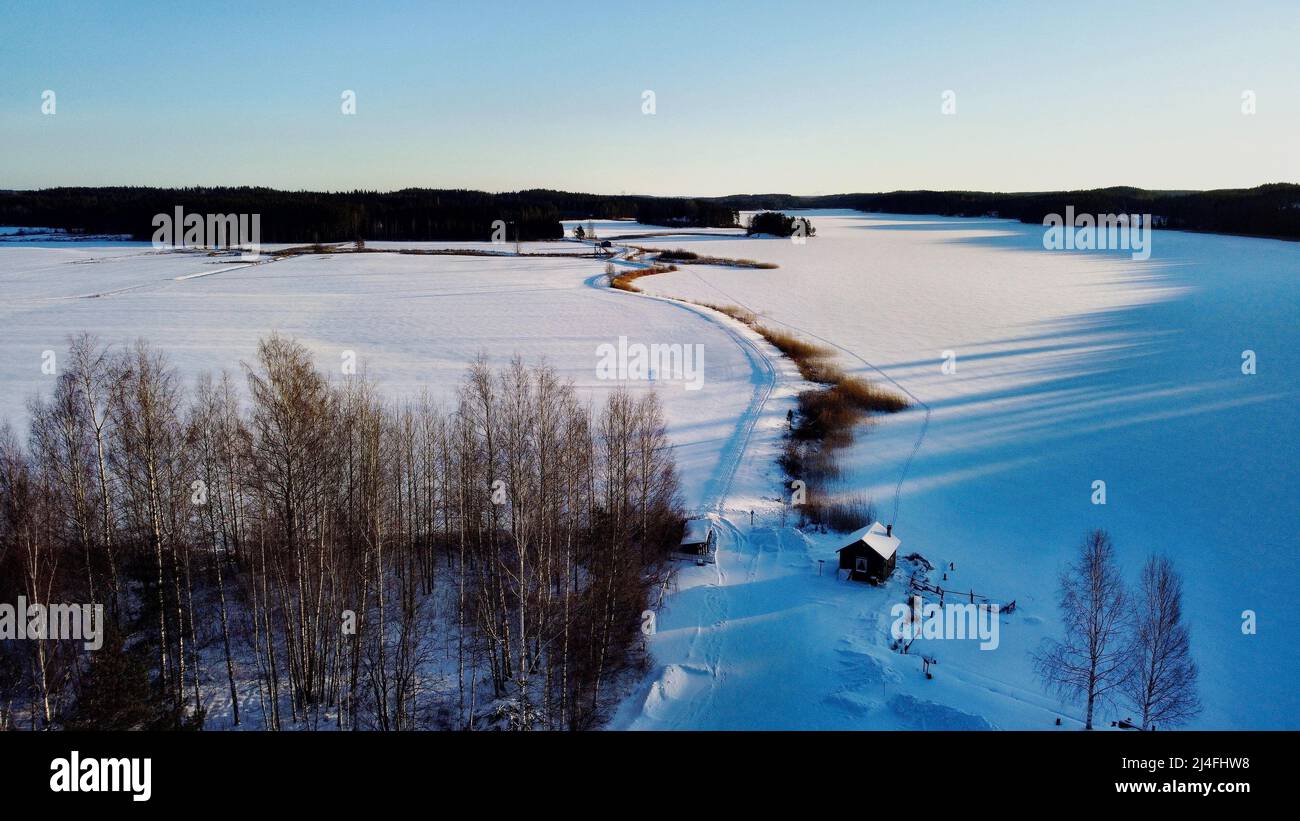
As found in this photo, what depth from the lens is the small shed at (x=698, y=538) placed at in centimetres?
2155

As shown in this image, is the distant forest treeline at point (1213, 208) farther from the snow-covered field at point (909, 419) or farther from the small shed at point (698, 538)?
the small shed at point (698, 538)

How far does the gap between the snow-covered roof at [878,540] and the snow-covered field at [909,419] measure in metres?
1.09

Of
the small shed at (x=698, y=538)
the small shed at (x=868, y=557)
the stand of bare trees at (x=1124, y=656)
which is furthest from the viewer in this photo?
the small shed at (x=698, y=538)

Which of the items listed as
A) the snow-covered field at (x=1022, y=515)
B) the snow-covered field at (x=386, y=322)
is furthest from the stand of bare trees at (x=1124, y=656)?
the snow-covered field at (x=386, y=322)

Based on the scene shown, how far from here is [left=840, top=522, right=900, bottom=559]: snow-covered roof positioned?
2023cm

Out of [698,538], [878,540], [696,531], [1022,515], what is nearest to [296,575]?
[698,538]

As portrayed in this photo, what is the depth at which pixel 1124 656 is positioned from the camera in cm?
1647

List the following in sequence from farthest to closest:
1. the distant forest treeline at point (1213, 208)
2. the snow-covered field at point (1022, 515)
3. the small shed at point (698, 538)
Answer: the distant forest treeline at point (1213, 208), the small shed at point (698, 538), the snow-covered field at point (1022, 515)

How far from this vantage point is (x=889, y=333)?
5472 cm

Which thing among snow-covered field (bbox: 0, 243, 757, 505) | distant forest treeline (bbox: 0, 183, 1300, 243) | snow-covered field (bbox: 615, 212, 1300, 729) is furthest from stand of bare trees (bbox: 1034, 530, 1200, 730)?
distant forest treeline (bbox: 0, 183, 1300, 243)

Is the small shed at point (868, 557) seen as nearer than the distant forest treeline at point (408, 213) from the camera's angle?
Yes

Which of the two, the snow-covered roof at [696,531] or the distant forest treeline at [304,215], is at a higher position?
the distant forest treeline at [304,215]

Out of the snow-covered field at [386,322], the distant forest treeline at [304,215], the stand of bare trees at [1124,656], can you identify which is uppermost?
the distant forest treeline at [304,215]
